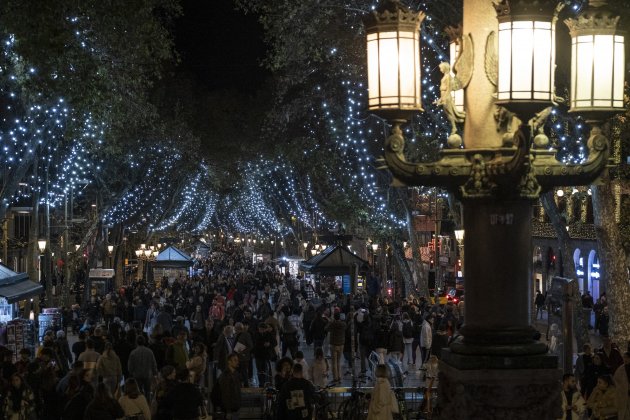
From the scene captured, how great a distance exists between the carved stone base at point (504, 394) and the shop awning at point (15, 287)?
741 inches

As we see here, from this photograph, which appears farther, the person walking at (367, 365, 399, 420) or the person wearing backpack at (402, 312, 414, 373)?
the person wearing backpack at (402, 312, 414, 373)

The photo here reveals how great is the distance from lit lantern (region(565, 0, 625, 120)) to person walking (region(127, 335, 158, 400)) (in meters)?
12.5

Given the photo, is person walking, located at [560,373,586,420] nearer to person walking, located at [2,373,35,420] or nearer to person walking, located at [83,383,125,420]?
person walking, located at [83,383,125,420]

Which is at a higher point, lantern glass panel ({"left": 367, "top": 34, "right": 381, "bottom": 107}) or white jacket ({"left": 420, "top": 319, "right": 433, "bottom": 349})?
lantern glass panel ({"left": 367, "top": 34, "right": 381, "bottom": 107})

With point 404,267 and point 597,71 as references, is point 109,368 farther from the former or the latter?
point 404,267

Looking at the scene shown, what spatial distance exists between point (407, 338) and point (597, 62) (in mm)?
20532

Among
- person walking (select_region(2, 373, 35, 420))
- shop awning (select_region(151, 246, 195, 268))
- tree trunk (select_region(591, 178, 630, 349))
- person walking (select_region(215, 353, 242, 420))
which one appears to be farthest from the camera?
shop awning (select_region(151, 246, 195, 268))

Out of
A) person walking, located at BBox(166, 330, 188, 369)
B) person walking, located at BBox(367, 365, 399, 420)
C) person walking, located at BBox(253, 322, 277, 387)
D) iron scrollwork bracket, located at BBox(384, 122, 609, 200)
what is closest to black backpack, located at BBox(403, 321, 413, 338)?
person walking, located at BBox(253, 322, 277, 387)

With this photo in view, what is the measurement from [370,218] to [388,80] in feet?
140

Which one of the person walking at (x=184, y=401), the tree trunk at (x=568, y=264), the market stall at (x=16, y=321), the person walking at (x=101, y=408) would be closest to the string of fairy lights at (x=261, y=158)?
the tree trunk at (x=568, y=264)

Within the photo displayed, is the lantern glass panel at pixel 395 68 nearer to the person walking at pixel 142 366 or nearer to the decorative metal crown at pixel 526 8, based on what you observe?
the decorative metal crown at pixel 526 8

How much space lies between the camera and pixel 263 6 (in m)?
27.6

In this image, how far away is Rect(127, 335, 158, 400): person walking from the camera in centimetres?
1766

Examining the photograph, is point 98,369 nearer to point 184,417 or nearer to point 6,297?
point 184,417
